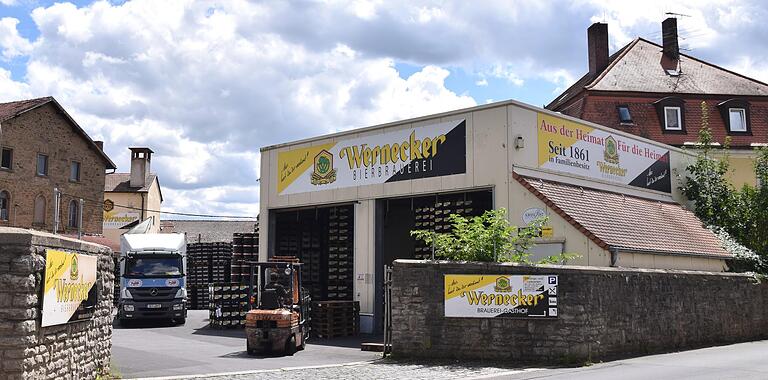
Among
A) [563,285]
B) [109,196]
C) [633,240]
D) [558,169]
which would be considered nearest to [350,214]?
[558,169]

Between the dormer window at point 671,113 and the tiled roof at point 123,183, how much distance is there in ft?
145

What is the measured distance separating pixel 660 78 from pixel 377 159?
21.7m

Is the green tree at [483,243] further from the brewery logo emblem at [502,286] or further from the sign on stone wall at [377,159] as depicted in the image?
the sign on stone wall at [377,159]

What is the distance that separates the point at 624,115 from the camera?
37.2m

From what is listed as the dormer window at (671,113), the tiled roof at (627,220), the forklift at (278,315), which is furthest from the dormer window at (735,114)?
the forklift at (278,315)

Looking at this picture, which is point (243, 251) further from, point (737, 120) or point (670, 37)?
point (670, 37)

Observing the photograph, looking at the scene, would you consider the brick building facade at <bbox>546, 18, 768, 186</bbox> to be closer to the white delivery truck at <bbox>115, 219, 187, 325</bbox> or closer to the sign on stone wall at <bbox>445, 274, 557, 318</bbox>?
the white delivery truck at <bbox>115, 219, 187, 325</bbox>

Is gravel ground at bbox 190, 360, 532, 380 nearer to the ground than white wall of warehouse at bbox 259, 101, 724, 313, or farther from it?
nearer to the ground

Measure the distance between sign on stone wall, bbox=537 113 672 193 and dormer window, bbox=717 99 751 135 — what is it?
11.3m

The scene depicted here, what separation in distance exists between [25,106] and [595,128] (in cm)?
3601

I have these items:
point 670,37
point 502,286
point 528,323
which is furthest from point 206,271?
point 670,37

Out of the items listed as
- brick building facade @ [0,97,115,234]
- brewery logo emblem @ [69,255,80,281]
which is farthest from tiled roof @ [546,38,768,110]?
brick building facade @ [0,97,115,234]

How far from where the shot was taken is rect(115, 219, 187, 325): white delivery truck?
27.2 metres

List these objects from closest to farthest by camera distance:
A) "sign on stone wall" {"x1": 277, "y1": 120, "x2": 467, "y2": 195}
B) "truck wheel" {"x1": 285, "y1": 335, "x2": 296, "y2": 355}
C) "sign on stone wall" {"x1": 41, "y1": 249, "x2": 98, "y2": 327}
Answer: "sign on stone wall" {"x1": 41, "y1": 249, "x2": 98, "y2": 327} < "truck wheel" {"x1": 285, "y1": 335, "x2": 296, "y2": 355} < "sign on stone wall" {"x1": 277, "y1": 120, "x2": 467, "y2": 195}
